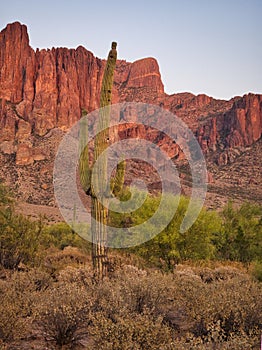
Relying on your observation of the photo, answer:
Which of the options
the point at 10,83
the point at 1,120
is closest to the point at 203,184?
the point at 1,120

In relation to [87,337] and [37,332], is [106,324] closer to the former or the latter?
[87,337]

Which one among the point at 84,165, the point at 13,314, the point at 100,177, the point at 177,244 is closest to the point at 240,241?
the point at 177,244

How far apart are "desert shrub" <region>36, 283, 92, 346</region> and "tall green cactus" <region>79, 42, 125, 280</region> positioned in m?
2.95

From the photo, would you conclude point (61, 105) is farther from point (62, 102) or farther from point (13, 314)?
point (13, 314)

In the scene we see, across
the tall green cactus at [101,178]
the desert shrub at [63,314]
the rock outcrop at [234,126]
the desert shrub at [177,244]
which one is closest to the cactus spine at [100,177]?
the tall green cactus at [101,178]

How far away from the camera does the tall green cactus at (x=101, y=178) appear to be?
30.4ft

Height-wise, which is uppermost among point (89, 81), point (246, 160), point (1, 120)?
point (89, 81)

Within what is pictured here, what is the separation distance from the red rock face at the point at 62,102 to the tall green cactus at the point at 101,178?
79.0m

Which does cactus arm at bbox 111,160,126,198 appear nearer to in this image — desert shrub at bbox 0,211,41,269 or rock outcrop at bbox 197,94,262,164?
desert shrub at bbox 0,211,41,269

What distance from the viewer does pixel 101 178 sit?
377 inches

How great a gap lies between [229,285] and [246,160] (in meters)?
87.8

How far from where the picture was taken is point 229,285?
7.93 m

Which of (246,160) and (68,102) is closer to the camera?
(246,160)

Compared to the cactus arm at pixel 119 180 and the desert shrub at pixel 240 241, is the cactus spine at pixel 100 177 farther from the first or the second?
the desert shrub at pixel 240 241
